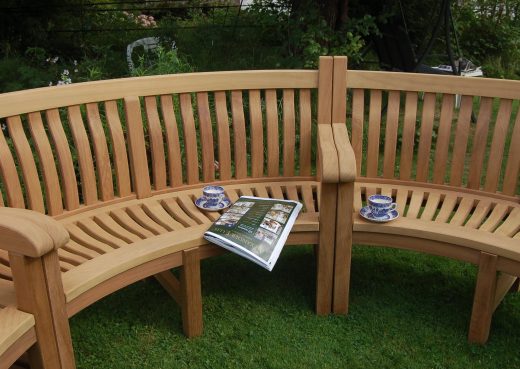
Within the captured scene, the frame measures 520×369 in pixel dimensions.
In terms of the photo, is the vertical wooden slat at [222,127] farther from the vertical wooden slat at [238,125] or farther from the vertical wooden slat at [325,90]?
the vertical wooden slat at [325,90]

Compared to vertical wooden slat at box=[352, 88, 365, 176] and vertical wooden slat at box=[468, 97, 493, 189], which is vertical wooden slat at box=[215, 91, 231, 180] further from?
vertical wooden slat at box=[468, 97, 493, 189]

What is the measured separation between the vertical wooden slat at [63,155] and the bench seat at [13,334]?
0.89 meters

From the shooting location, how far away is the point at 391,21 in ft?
21.6

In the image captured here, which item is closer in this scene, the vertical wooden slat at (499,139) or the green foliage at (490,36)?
the vertical wooden slat at (499,139)

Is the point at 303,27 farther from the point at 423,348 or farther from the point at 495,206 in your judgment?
the point at 423,348

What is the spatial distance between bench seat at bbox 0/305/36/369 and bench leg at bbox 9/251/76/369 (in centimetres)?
3

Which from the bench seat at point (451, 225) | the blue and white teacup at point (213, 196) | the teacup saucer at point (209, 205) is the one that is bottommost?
the bench seat at point (451, 225)

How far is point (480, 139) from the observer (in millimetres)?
3320

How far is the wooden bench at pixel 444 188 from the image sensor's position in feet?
9.46

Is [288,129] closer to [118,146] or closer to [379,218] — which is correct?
[379,218]

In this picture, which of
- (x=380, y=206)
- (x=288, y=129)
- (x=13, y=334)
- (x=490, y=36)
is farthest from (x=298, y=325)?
(x=490, y=36)

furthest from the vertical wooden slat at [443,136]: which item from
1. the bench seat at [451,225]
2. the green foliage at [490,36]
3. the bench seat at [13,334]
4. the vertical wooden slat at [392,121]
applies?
the green foliage at [490,36]

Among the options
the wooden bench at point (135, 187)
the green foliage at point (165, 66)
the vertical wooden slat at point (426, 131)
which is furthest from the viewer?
the green foliage at point (165, 66)

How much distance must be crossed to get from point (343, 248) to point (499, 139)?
1044 mm
